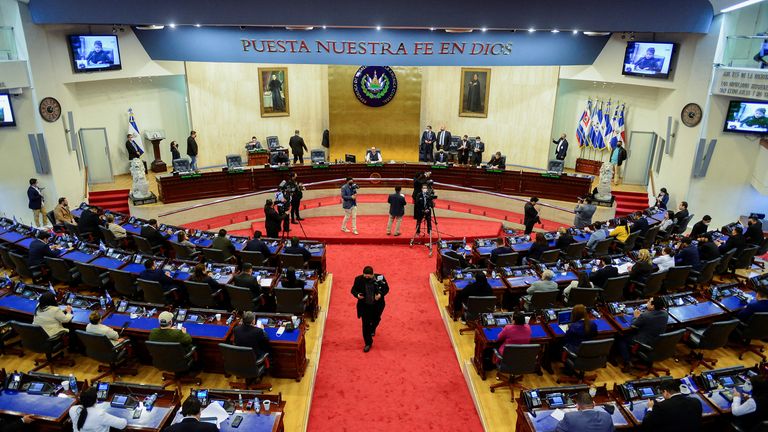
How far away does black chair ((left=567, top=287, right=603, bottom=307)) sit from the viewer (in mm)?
8626

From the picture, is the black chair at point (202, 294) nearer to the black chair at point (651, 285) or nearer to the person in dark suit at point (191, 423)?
the person in dark suit at point (191, 423)

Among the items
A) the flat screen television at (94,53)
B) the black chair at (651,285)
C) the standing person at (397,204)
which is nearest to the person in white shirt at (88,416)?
the black chair at (651,285)

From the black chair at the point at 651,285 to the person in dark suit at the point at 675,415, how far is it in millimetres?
4243

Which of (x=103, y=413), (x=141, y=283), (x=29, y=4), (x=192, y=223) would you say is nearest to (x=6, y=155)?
(x=29, y=4)

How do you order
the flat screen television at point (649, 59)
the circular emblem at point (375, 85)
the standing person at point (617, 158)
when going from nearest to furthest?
the flat screen television at point (649, 59)
the standing person at point (617, 158)
the circular emblem at point (375, 85)

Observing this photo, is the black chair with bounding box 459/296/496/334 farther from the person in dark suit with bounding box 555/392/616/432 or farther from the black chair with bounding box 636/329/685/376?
the person in dark suit with bounding box 555/392/616/432

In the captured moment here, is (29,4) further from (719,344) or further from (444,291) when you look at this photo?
(719,344)

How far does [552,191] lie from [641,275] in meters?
7.16

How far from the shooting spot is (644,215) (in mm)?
13195

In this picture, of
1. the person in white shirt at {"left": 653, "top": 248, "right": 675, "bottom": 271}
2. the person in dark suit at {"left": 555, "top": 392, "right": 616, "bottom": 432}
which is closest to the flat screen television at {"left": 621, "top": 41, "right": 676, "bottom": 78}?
the person in white shirt at {"left": 653, "top": 248, "right": 675, "bottom": 271}

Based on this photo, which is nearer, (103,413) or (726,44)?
(103,413)

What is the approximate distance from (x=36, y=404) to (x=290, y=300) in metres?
3.74

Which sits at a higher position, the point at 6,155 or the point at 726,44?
the point at 726,44

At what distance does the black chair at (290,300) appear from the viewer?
8.60m
